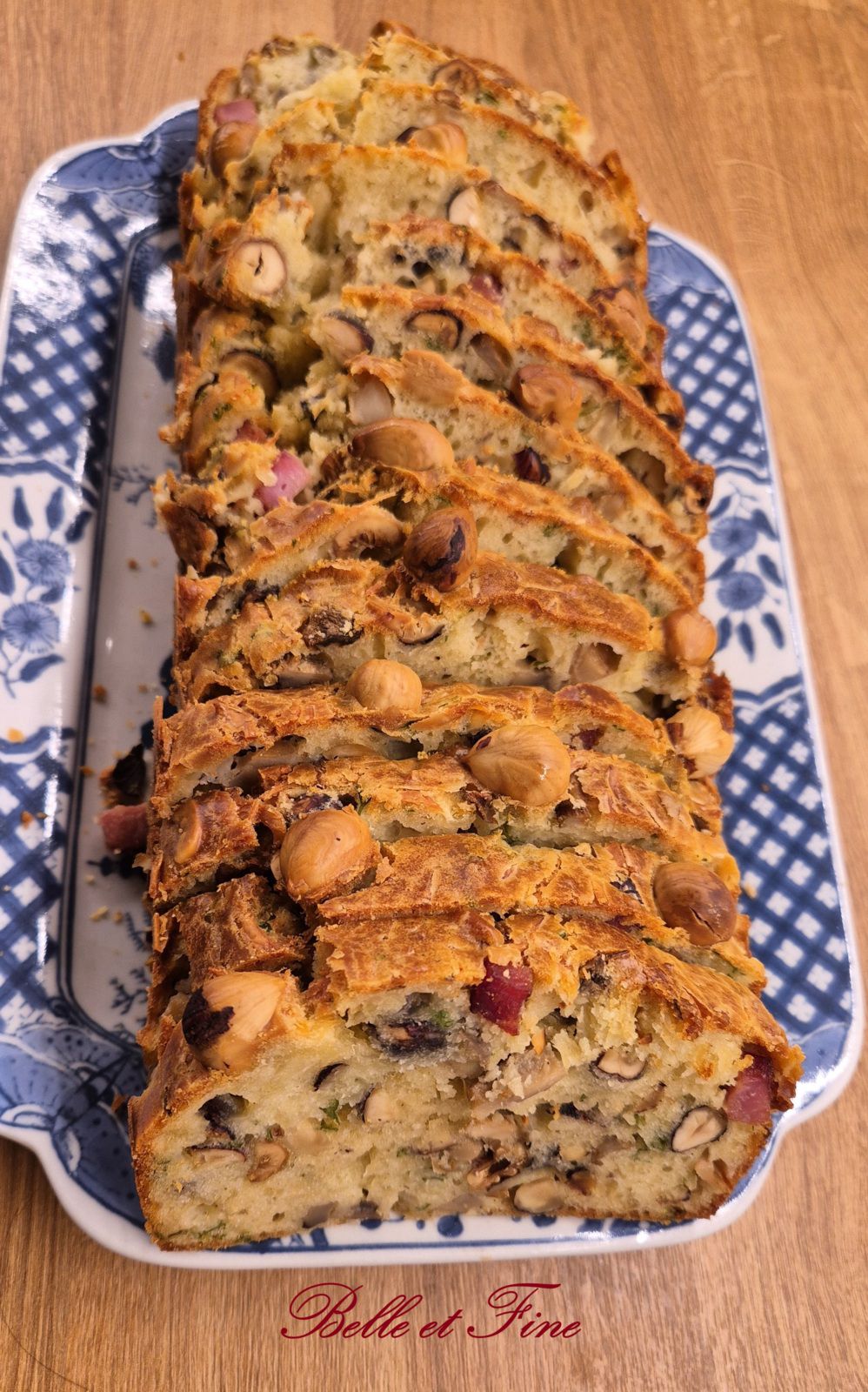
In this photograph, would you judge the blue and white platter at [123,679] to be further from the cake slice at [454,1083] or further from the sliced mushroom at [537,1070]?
the sliced mushroom at [537,1070]

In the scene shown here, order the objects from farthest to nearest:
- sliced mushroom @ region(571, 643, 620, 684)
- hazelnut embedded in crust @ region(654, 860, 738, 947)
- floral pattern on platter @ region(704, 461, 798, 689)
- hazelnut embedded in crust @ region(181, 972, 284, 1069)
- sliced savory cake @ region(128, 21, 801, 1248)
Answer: floral pattern on platter @ region(704, 461, 798, 689) → sliced mushroom @ region(571, 643, 620, 684) → hazelnut embedded in crust @ region(654, 860, 738, 947) → sliced savory cake @ region(128, 21, 801, 1248) → hazelnut embedded in crust @ region(181, 972, 284, 1069)

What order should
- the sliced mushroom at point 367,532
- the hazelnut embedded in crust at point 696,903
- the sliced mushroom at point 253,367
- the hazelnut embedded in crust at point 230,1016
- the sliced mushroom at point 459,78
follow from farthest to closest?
the sliced mushroom at point 459,78 < the sliced mushroom at point 253,367 < the sliced mushroom at point 367,532 < the hazelnut embedded in crust at point 696,903 < the hazelnut embedded in crust at point 230,1016

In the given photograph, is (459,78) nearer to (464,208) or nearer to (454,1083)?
(464,208)

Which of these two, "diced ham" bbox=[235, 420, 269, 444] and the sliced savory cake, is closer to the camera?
the sliced savory cake

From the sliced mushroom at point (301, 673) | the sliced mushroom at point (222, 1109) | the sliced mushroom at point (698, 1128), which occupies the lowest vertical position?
the sliced mushroom at point (698, 1128)


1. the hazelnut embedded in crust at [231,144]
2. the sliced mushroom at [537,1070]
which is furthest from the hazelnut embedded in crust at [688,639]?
the hazelnut embedded in crust at [231,144]

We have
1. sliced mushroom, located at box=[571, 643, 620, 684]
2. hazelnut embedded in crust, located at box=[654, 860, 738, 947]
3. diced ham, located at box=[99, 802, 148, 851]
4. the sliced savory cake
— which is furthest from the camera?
diced ham, located at box=[99, 802, 148, 851]

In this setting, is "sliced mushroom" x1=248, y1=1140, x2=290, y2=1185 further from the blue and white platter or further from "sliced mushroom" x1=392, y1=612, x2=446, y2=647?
"sliced mushroom" x1=392, y1=612, x2=446, y2=647

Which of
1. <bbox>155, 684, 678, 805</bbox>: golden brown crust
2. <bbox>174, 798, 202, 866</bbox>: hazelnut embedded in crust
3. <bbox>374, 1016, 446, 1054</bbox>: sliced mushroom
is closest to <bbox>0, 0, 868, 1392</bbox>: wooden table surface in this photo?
<bbox>374, 1016, 446, 1054</bbox>: sliced mushroom
